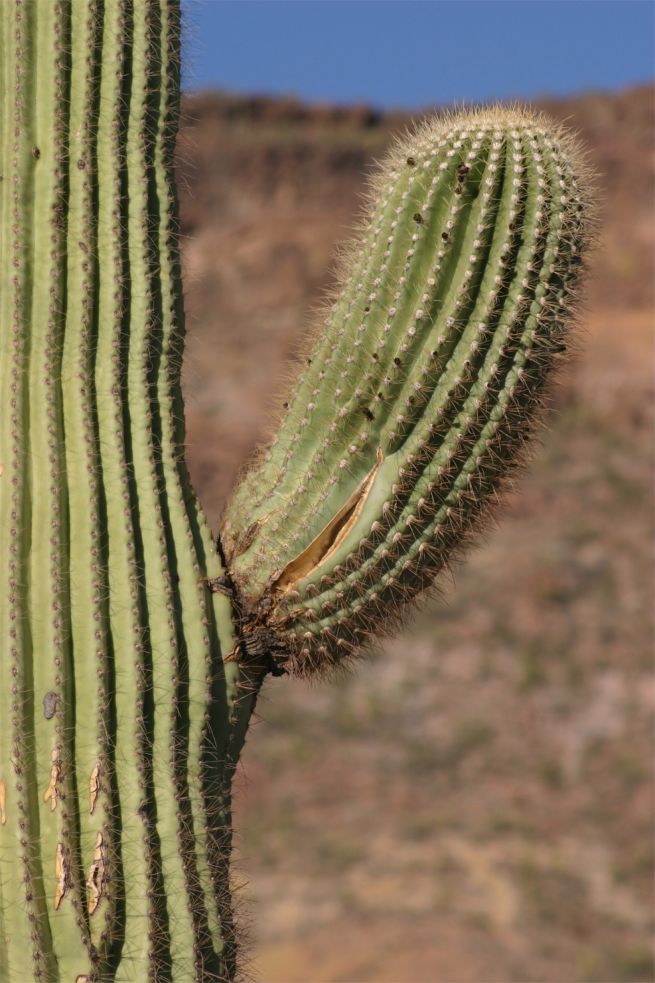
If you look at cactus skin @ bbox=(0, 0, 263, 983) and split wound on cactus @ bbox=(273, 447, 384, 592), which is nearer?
cactus skin @ bbox=(0, 0, 263, 983)

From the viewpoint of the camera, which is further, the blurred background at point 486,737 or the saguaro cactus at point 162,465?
the blurred background at point 486,737

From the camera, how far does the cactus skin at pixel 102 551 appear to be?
2.59 metres

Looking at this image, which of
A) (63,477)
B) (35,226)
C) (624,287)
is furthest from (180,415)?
(624,287)

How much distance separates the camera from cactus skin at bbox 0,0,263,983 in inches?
102

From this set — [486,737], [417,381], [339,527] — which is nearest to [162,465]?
[339,527]

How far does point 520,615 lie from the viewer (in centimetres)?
1455

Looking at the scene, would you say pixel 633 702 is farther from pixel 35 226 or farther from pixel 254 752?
pixel 35 226

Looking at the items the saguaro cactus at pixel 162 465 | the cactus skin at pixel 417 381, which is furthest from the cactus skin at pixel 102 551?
the cactus skin at pixel 417 381

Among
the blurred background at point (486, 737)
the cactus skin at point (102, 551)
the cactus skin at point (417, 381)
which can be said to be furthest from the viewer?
the blurred background at point (486, 737)

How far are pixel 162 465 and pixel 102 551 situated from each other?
9.9 inches

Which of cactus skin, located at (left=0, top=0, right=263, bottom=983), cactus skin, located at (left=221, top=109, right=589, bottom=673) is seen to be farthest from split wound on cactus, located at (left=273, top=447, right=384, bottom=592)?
cactus skin, located at (left=0, top=0, right=263, bottom=983)

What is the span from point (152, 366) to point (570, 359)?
3.08 feet

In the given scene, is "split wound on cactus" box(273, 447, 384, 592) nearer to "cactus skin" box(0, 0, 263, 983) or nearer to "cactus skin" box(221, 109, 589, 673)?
"cactus skin" box(221, 109, 589, 673)

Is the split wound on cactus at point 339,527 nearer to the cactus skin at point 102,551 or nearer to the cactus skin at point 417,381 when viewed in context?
the cactus skin at point 417,381
